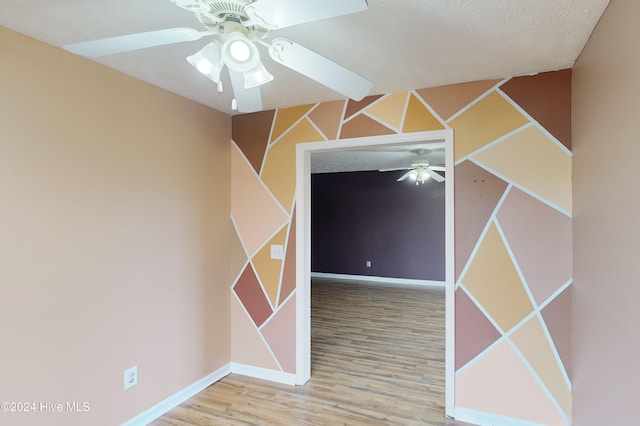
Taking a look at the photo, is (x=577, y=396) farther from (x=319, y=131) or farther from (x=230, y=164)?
(x=230, y=164)

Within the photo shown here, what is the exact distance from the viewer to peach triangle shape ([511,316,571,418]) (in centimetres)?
209

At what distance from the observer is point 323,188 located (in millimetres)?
7699

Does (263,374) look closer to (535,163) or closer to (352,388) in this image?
(352,388)

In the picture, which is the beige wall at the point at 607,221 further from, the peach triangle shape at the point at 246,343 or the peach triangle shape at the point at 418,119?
the peach triangle shape at the point at 246,343

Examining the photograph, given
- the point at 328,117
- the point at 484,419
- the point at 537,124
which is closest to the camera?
the point at 537,124

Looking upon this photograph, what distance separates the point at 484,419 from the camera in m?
2.26

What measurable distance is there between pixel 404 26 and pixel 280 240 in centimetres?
181

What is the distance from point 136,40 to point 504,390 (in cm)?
269

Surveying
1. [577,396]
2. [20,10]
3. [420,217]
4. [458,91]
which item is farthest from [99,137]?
[420,217]

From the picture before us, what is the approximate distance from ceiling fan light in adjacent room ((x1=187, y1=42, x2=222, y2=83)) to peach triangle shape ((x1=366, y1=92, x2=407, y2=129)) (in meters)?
1.50

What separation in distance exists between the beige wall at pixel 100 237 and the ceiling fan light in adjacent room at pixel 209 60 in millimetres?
1066

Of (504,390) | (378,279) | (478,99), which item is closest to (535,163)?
(478,99)

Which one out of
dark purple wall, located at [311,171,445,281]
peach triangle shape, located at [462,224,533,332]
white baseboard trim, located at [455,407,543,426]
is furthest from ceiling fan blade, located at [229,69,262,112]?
dark purple wall, located at [311,171,445,281]

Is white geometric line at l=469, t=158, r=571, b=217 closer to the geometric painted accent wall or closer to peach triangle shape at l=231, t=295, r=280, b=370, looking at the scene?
the geometric painted accent wall
